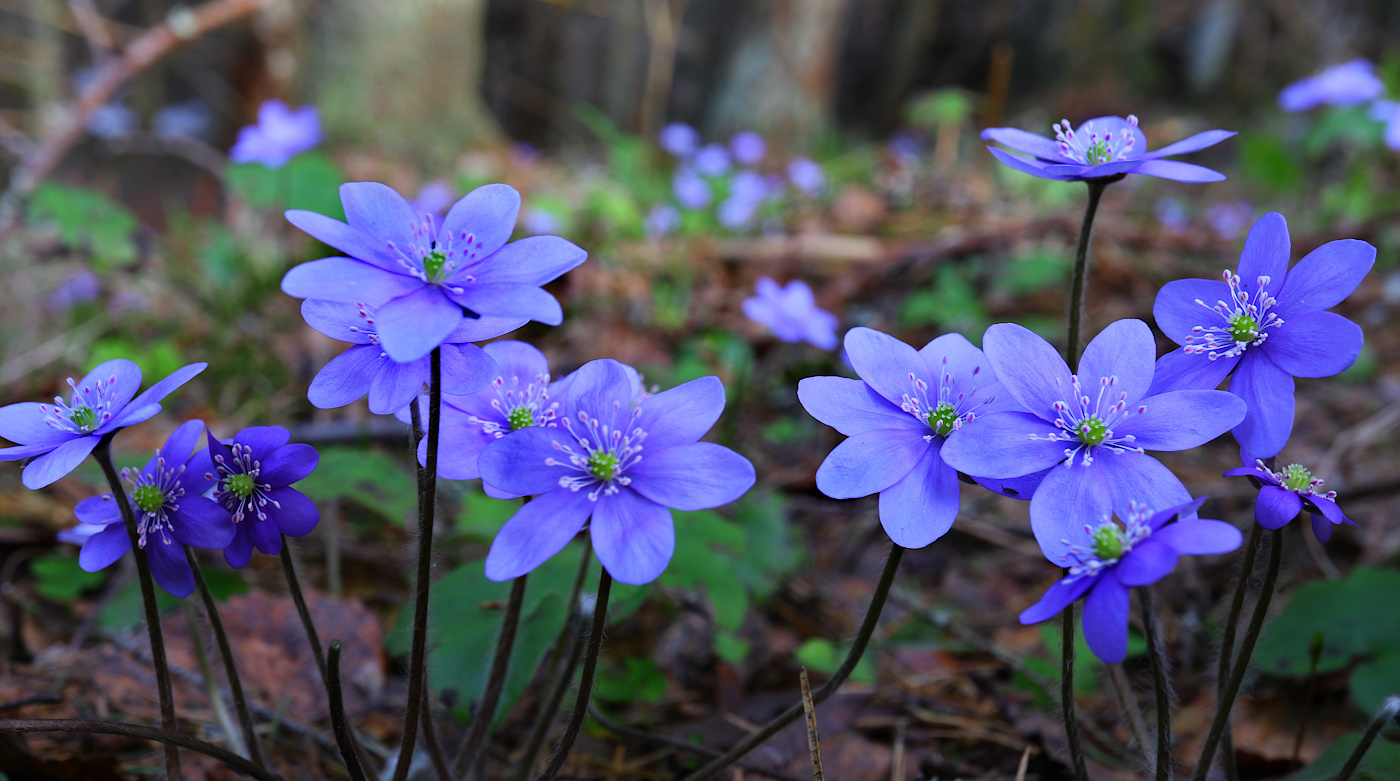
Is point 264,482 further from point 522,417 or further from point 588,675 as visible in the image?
point 588,675

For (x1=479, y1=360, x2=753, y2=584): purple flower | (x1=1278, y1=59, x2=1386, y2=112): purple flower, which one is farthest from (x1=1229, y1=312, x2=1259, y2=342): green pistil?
(x1=1278, y1=59, x2=1386, y2=112): purple flower

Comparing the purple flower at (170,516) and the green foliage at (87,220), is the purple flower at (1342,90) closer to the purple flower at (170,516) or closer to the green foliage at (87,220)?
the purple flower at (170,516)

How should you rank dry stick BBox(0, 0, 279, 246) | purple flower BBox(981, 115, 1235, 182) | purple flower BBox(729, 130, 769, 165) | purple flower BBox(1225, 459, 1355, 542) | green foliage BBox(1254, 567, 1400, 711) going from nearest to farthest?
purple flower BBox(1225, 459, 1355, 542)
purple flower BBox(981, 115, 1235, 182)
green foliage BBox(1254, 567, 1400, 711)
dry stick BBox(0, 0, 279, 246)
purple flower BBox(729, 130, 769, 165)

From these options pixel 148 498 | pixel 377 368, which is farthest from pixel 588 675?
pixel 148 498

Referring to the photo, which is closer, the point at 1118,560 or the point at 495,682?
the point at 1118,560

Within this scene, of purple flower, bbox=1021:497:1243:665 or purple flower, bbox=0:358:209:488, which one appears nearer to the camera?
purple flower, bbox=1021:497:1243:665

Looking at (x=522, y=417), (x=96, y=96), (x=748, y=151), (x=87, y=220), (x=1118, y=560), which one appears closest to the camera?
(x=1118, y=560)

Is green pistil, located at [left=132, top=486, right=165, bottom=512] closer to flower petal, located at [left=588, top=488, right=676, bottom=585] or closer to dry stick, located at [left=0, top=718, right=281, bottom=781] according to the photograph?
dry stick, located at [left=0, top=718, right=281, bottom=781]
